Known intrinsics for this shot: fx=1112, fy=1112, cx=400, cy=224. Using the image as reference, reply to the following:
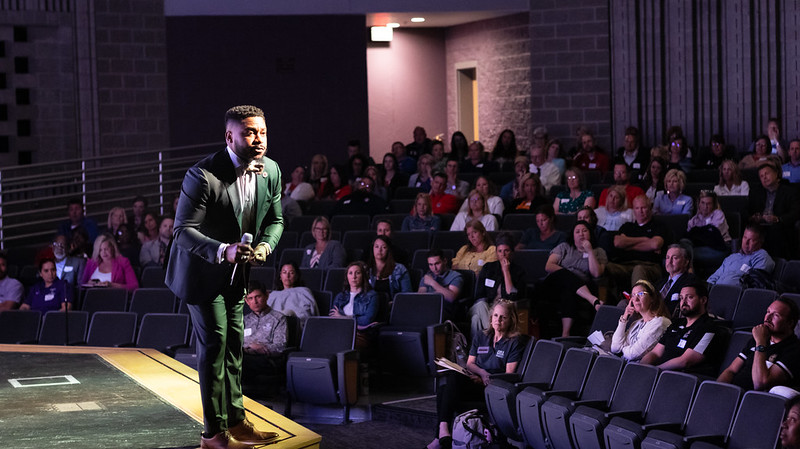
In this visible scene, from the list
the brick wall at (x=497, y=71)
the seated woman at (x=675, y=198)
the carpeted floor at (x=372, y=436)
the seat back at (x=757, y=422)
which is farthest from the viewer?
the brick wall at (x=497, y=71)

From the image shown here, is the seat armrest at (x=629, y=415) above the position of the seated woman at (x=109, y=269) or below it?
below

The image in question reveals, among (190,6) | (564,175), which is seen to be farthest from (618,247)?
(190,6)

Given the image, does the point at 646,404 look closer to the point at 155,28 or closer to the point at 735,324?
the point at 735,324

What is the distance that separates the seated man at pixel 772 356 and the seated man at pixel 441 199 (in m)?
4.81

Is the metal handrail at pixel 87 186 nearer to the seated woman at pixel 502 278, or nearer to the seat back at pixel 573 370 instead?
the seated woman at pixel 502 278

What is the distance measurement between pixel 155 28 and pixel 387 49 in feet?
10.4

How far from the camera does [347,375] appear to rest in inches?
275

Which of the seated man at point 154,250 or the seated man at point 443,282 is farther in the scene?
the seated man at point 154,250

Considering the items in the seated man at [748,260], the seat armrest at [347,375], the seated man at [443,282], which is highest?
the seated man at [748,260]

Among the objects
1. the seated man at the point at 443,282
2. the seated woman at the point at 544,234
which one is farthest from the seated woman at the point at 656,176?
the seated man at the point at 443,282

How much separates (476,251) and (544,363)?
2249 mm

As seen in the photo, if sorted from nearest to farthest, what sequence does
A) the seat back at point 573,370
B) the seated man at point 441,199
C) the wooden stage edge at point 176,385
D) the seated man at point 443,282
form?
the wooden stage edge at point 176,385 → the seat back at point 573,370 → the seated man at point 443,282 → the seated man at point 441,199

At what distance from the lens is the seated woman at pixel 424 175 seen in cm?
1079

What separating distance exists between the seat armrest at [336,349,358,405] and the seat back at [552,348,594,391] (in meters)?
1.53
